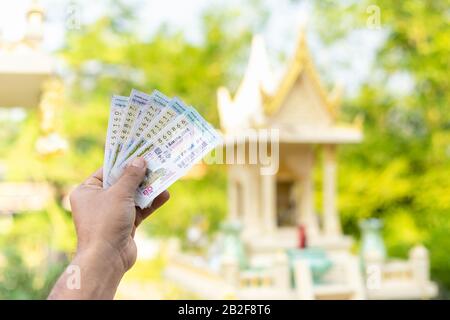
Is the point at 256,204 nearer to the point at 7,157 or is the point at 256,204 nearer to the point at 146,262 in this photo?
the point at 146,262

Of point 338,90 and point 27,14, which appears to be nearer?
point 27,14

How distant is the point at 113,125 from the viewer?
130cm

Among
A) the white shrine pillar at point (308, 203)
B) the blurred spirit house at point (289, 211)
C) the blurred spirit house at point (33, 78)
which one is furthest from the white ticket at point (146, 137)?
the white shrine pillar at point (308, 203)

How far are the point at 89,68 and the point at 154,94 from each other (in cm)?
1003

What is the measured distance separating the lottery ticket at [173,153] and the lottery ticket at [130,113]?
0.06 metres

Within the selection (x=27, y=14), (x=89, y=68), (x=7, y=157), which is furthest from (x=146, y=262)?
(x=27, y=14)

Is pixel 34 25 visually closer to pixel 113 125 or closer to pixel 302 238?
pixel 302 238

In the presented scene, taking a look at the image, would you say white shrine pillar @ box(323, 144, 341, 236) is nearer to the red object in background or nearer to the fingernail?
the red object in background

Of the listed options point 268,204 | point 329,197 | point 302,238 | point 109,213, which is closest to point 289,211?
point 329,197

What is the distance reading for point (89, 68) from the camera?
1097cm

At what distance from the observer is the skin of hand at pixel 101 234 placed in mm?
1140

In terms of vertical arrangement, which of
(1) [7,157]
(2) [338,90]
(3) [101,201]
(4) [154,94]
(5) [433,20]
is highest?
(5) [433,20]

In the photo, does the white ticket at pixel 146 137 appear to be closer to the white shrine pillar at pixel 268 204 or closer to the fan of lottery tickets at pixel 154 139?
the fan of lottery tickets at pixel 154 139

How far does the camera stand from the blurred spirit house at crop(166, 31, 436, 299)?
5.74 m
